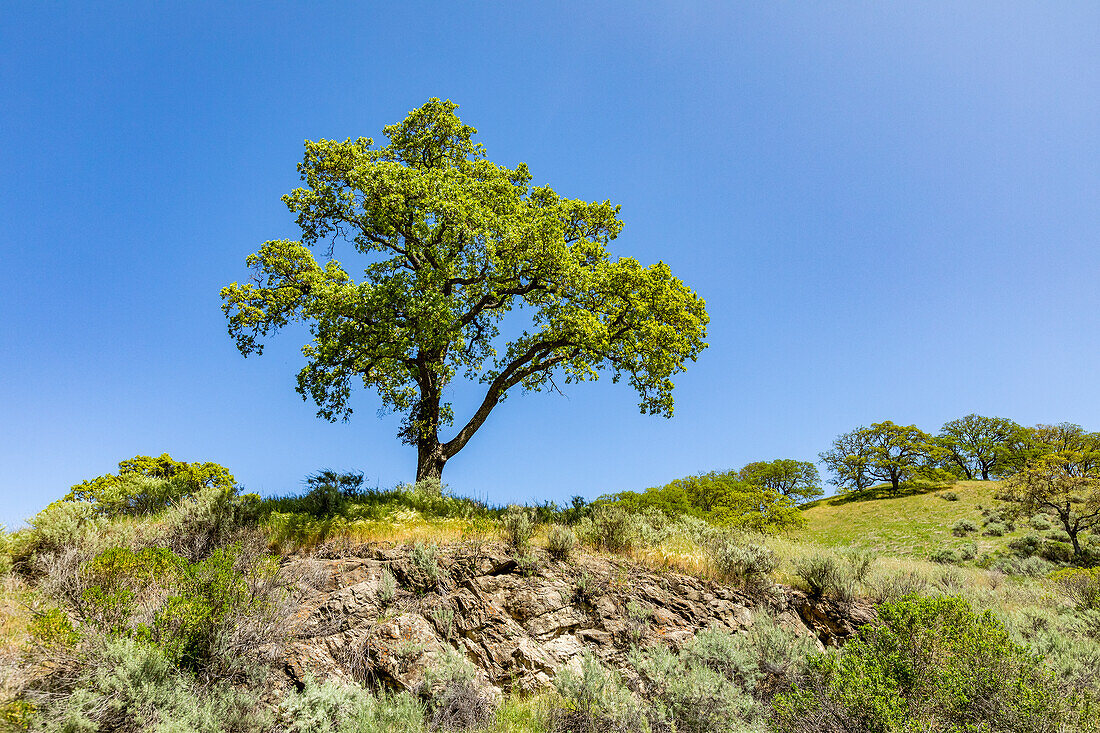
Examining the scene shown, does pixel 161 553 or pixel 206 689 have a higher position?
pixel 161 553

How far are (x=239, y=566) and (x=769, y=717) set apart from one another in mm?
7780

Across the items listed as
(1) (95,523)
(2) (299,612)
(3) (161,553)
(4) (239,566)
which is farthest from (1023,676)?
(1) (95,523)

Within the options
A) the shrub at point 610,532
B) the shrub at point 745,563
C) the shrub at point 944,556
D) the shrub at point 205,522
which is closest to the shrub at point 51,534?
the shrub at point 205,522

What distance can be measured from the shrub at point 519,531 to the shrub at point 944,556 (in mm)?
28773

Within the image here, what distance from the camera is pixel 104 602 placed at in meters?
5.27

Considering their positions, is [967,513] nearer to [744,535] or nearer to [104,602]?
[744,535]

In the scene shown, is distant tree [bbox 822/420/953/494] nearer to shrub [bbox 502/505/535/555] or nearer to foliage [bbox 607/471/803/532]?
foliage [bbox 607/471/803/532]

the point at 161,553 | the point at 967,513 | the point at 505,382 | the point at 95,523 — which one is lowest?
the point at 967,513

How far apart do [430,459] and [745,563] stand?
27.8 ft

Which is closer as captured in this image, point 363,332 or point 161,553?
point 161,553

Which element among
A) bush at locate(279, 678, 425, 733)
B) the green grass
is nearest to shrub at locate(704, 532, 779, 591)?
bush at locate(279, 678, 425, 733)

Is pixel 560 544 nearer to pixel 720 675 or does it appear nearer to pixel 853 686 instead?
pixel 720 675

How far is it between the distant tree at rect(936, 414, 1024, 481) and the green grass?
45.8 feet

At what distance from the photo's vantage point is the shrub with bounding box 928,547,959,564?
26250mm
